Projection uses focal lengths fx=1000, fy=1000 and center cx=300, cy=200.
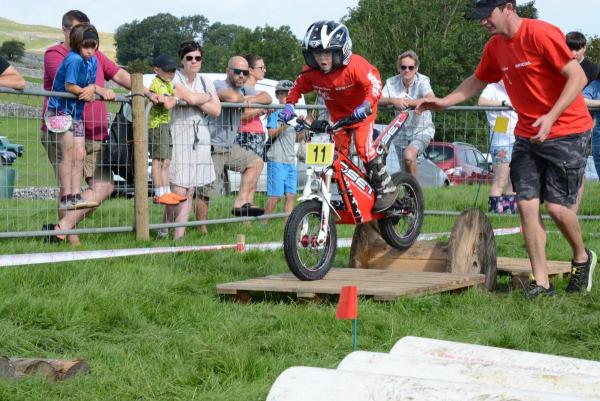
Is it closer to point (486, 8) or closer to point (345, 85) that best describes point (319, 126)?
point (345, 85)

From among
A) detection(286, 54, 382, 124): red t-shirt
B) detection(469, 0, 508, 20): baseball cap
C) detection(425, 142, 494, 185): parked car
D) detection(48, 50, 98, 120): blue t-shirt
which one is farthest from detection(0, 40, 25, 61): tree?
detection(469, 0, 508, 20): baseball cap

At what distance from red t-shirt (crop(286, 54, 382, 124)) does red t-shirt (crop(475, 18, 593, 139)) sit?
116 centimetres

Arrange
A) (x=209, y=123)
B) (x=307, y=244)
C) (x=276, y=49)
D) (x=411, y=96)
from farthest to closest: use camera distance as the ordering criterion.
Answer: (x=276, y=49) < (x=411, y=96) < (x=209, y=123) < (x=307, y=244)

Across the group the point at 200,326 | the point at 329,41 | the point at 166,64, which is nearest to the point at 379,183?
the point at 329,41

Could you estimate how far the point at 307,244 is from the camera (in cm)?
754

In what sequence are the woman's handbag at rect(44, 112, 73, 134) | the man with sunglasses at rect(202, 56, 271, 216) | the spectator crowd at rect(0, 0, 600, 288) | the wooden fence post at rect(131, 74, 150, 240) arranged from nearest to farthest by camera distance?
the spectator crowd at rect(0, 0, 600, 288), the woman's handbag at rect(44, 112, 73, 134), the wooden fence post at rect(131, 74, 150, 240), the man with sunglasses at rect(202, 56, 271, 216)

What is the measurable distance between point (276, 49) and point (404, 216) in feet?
228

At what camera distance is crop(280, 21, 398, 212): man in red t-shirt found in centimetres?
786

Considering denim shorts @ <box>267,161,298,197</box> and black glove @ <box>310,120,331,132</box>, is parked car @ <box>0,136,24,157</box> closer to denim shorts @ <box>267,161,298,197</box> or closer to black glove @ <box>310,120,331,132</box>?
denim shorts @ <box>267,161,298,197</box>

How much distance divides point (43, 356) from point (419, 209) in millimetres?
4403

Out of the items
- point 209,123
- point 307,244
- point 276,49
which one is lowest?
point 307,244

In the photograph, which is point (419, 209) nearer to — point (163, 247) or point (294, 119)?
point (294, 119)

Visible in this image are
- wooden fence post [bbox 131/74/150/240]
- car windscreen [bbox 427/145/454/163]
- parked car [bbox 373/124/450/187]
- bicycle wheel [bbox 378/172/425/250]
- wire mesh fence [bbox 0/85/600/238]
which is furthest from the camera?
parked car [bbox 373/124/450/187]

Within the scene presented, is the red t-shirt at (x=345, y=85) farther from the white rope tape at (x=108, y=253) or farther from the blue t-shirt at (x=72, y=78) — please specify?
the blue t-shirt at (x=72, y=78)
